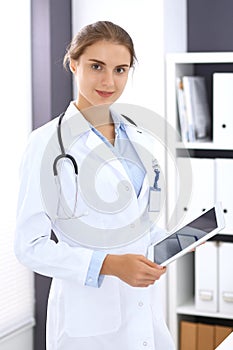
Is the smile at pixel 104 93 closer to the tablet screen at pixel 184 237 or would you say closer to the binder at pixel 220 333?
the tablet screen at pixel 184 237

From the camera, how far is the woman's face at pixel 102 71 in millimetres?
1837

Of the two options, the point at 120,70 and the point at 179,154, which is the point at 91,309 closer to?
the point at 120,70

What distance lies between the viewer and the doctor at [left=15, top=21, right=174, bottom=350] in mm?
1784

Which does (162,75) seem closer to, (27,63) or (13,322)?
(27,63)

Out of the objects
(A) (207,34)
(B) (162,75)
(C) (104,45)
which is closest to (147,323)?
(C) (104,45)

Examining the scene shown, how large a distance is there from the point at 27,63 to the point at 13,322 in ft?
3.40

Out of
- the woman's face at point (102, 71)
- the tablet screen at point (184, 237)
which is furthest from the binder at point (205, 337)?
the woman's face at point (102, 71)

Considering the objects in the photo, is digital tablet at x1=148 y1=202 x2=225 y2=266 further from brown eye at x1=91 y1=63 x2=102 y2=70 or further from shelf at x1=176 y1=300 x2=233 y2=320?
shelf at x1=176 y1=300 x2=233 y2=320

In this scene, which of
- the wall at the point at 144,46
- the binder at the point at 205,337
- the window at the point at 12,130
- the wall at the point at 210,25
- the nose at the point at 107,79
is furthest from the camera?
the wall at the point at 210,25

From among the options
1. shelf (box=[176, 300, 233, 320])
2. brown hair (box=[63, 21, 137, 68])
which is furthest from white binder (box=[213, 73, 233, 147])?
brown hair (box=[63, 21, 137, 68])

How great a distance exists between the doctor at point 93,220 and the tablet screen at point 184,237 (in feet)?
0.24

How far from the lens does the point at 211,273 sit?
9.77 feet

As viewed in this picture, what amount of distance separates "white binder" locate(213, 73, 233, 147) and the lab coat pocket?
1.17m

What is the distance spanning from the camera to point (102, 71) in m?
1.84
